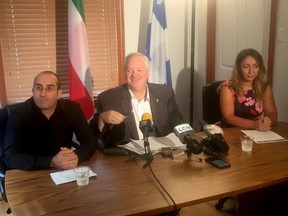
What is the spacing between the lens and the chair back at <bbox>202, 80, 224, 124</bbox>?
2.72m

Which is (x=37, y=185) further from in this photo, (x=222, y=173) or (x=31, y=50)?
(x=31, y=50)

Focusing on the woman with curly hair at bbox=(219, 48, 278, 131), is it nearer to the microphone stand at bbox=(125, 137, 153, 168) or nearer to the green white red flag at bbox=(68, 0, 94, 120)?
the microphone stand at bbox=(125, 137, 153, 168)

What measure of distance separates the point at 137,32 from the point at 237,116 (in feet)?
4.66

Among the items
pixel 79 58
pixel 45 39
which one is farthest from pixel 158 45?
pixel 45 39

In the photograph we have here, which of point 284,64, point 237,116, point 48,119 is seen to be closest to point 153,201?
point 48,119

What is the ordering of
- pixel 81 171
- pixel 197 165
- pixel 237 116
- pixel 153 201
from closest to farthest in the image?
pixel 153 201
pixel 81 171
pixel 197 165
pixel 237 116

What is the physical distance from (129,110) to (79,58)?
93 centimetres

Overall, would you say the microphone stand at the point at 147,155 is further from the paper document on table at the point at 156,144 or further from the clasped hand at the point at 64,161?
the clasped hand at the point at 64,161

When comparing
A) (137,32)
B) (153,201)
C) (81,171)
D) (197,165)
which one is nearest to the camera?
(153,201)

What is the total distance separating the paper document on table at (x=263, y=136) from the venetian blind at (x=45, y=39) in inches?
65.2

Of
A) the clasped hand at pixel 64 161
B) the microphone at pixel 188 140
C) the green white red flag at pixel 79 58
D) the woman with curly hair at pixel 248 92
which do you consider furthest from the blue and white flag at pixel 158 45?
the clasped hand at pixel 64 161

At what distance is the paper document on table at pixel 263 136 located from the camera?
1.99 m

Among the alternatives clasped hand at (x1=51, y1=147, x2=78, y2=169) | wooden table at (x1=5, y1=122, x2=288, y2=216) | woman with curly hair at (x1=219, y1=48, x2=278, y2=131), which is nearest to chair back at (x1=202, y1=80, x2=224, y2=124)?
woman with curly hair at (x1=219, y1=48, x2=278, y2=131)

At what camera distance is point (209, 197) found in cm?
139
